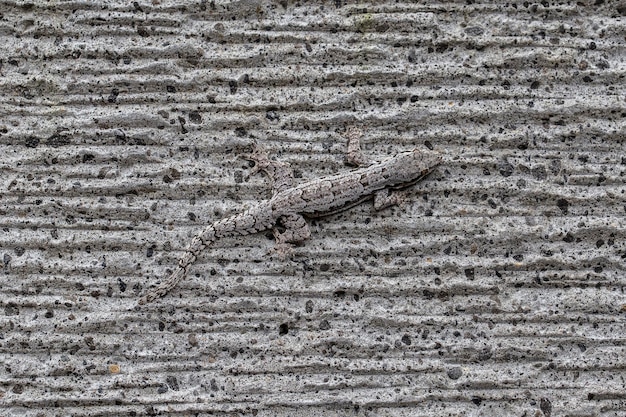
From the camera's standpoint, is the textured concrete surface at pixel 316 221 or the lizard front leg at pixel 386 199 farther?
the lizard front leg at pixel 386 199

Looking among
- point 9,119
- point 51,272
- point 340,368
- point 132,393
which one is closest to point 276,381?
point 340,368

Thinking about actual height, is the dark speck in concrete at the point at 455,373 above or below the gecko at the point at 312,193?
below

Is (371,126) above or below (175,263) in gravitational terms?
above

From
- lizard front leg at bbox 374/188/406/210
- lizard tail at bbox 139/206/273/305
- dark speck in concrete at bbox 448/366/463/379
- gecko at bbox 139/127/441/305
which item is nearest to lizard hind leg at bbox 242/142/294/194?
gecko at bbox 139/127/441/305

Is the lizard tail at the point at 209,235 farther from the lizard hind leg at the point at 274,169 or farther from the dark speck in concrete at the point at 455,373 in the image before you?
the dark speck in concrete at the point at 455,373

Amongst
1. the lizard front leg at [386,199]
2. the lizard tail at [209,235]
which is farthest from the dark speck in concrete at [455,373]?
the lizard tail at [209,235]

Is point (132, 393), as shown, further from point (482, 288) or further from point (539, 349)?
point (539, 349)

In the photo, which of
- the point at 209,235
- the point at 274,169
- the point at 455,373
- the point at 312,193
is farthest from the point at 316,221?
the point at 455,373

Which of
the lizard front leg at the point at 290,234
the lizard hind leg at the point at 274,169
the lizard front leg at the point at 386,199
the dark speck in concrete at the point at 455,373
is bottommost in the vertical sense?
the dark speck in concrete at the point at 455,373
